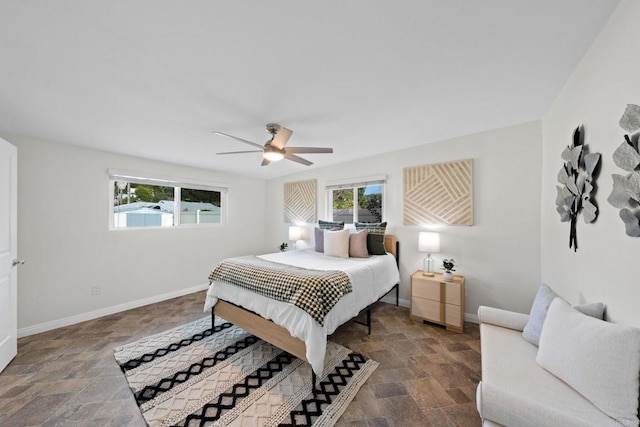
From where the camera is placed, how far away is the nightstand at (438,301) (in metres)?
2.59

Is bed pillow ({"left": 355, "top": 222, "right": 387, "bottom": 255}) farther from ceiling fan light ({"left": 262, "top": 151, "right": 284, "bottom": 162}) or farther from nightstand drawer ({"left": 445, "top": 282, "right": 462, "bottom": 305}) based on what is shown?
ceiling fan light ({"left": 262, "top": 151, "right": 284, "bottom": 162})

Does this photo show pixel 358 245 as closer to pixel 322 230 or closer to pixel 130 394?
pixel 322 230

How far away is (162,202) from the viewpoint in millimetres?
3867

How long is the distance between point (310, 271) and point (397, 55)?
1.83 metres

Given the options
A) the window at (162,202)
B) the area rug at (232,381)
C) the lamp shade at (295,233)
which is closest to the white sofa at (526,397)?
the area rug at (232,381)

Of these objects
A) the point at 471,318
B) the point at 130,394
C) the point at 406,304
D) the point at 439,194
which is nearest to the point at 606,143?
the point at 439,194

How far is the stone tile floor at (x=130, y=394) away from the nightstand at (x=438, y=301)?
4.9 inches

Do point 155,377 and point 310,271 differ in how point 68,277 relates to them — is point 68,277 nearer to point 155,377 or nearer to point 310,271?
point 155,377

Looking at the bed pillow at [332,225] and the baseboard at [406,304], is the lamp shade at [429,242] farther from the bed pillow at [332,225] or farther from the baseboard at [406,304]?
the bed pillow at [332,225]

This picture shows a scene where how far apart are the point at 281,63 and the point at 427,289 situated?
2776 millimetres

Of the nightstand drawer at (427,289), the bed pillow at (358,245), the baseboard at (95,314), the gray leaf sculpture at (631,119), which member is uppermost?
the gray leaf sculpture at (631,119)

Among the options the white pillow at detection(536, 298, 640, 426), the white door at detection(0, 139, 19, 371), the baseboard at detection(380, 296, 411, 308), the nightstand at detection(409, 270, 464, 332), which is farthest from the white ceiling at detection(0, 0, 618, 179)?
the baseboard at detection(380, 296, 411, 308)

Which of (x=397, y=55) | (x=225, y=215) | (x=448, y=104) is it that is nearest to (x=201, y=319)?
(x=225, y=215)

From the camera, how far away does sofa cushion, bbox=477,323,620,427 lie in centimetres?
97
